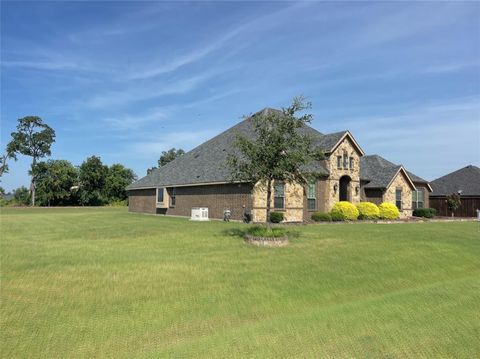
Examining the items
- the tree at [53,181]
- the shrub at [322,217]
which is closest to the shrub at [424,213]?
the shrub at [322,217]

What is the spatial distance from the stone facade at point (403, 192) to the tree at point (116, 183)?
163 ft

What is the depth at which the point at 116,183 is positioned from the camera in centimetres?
6769

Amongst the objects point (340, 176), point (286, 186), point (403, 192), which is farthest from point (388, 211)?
point (286, 186)

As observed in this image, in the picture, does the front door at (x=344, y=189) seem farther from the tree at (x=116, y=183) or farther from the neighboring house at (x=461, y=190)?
the tree at (x=116, y=183)

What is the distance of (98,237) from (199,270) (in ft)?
26.5

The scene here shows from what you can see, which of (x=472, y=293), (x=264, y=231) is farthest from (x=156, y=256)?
(x=472, y=293)

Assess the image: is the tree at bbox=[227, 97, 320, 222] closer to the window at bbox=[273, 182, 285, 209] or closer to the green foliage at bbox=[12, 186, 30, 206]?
the window at bbox=[273, 182, 285, 209]

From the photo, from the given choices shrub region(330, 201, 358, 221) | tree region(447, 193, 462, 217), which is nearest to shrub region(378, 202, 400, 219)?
shrub region(330, 201, 358, 221)

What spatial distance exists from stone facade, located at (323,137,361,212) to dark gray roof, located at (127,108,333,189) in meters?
0.84

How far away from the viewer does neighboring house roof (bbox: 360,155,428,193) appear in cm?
3309

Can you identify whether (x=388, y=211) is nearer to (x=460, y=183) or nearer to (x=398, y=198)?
(x=398, y=198)

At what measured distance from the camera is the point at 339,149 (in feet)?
96.3

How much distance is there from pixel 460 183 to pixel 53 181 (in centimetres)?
5770

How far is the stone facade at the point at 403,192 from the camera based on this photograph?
32803 millimetres
